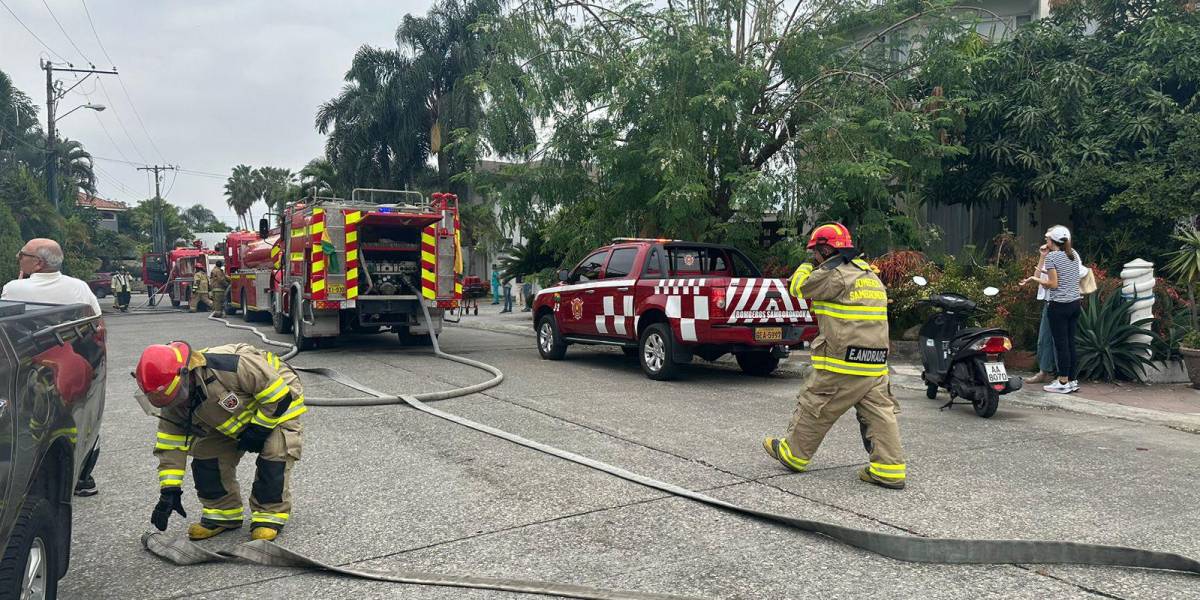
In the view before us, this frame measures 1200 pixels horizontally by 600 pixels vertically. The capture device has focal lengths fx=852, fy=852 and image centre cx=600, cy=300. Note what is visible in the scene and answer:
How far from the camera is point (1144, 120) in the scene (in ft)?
40.4

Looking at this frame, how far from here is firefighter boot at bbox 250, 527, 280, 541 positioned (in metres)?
4.28

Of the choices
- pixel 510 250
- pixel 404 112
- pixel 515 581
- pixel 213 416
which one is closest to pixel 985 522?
pixel 515 581

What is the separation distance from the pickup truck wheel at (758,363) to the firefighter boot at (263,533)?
23.9 feet

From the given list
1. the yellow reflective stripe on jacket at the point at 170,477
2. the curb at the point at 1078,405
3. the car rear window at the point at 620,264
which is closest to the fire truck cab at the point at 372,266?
the car rear window at the point at 620,264

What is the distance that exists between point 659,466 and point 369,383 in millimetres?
5041

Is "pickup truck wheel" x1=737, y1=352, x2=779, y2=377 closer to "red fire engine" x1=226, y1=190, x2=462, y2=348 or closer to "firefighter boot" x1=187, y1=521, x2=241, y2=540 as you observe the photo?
"red fire engine" x1=226, y1=190, x2=462, y2=348

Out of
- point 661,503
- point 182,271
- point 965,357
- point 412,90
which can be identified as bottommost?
point 661,503

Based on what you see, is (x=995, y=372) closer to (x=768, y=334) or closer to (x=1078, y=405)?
(x=1078, y=405)

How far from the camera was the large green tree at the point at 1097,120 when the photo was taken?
12.1m

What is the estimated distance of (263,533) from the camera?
4281 millimetres

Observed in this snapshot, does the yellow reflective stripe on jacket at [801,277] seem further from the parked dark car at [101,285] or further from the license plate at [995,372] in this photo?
the parked dark car at [101,285]

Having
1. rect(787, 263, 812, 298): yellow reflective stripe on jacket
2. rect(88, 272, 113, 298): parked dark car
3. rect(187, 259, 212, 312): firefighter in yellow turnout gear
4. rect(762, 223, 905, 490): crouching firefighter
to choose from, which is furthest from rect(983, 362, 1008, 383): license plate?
rect(88, 272, 113, 298): parked dark car

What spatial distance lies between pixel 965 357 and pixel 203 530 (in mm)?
6405

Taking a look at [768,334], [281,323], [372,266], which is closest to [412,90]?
[281,323]
